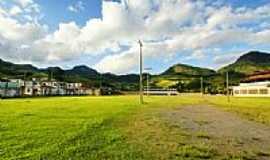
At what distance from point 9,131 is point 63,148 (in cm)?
551

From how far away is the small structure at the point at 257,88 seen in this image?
129m

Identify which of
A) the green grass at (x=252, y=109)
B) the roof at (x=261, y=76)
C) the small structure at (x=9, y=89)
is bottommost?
the green grass at (x=252, y=109)

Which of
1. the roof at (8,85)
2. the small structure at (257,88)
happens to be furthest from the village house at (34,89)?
the small structure at (257,88)

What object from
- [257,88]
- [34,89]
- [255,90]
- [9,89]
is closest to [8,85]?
[9,89]

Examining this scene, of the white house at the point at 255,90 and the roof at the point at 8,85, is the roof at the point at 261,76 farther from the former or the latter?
the roof at the point at 8,85

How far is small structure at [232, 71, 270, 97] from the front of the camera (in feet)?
422

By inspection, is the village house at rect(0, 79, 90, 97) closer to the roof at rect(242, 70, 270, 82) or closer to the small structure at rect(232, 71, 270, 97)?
the small structure at rect(232, 71, 270, 97)

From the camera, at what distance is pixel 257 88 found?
134625mm

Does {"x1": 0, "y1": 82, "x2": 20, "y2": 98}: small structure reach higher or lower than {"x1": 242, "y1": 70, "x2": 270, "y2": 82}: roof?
Result: lower

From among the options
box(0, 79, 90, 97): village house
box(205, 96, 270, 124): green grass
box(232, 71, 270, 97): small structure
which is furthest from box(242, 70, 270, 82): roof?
box(205, 96, 270, 124): green grass

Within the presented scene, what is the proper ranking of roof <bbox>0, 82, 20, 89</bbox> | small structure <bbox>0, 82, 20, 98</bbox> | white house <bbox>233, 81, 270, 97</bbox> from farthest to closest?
1. white house <bbox>233, 81, 270, 97</bbox>
2. roof <bbox>0, 82, 20, 89</bbox>
3. small structure <bbox>0, 82, 20, 98</bbox>

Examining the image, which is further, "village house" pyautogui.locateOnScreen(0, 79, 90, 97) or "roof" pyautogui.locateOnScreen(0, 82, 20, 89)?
"village house" pyautogui.locateOnScreen(0, 79, 90, 97)

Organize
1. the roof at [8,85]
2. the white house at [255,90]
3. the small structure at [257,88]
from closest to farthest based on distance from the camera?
the roof at [8,85] < the white house at [255,90] < the small structure at [257,88]

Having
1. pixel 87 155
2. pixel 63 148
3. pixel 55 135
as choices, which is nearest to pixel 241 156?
pixel 87 155
